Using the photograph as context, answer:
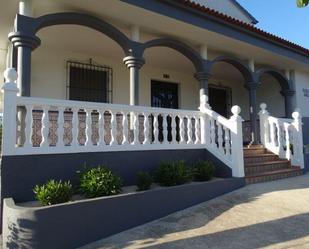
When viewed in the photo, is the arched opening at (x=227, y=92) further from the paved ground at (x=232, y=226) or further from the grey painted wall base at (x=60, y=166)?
the grey painted wall base at (x=60, y=166)

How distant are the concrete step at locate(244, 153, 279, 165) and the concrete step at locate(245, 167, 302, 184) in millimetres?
505

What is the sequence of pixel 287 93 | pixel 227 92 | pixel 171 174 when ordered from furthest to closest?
pixel 227 92
pixel 287 93
pixel 171 174

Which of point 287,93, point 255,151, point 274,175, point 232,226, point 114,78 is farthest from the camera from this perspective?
point 287,93

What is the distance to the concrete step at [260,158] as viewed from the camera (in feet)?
26.6

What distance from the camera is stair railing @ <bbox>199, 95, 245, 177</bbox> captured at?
6707 mm

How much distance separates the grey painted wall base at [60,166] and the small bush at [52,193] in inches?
11.8

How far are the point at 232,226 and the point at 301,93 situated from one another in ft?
28.7

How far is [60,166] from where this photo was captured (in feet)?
16.3

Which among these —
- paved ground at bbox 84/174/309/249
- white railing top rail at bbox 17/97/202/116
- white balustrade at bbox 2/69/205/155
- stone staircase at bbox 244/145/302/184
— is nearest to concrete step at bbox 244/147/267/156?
stone staircase at bbox 244/145/302/184

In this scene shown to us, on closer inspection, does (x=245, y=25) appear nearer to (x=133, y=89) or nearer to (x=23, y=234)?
(x=133, y=89)

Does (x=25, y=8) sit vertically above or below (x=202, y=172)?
above

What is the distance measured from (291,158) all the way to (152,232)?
19.6 feet

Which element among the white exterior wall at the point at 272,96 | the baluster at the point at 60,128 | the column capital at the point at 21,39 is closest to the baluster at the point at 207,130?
the baluster at the point at 60,128

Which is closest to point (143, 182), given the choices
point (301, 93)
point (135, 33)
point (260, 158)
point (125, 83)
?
point (135, 33)
